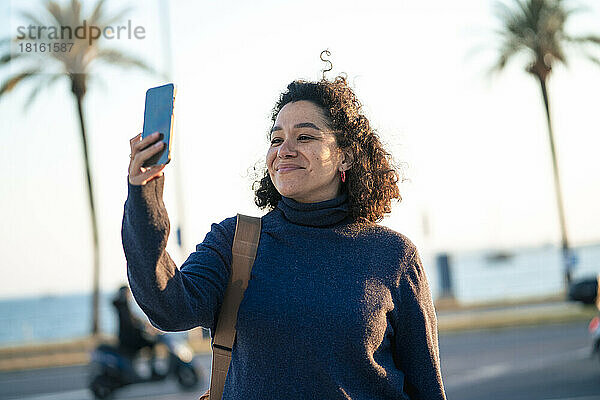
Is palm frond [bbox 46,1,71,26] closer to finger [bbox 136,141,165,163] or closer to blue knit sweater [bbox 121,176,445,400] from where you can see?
blue knit sweater [bbox 121,176,445,400]

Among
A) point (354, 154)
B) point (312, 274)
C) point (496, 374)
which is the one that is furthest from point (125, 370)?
point (312, 274)

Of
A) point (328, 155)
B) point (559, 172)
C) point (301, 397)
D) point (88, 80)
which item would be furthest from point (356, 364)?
point (559, 172)

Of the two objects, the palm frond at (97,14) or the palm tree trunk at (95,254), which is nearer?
the palm frond at (97,14)

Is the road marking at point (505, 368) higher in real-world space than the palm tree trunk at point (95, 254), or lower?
lower

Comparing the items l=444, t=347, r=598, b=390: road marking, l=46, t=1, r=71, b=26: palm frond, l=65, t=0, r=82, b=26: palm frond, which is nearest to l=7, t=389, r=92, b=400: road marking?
l=444, t=347, r=598, b=390: road marking

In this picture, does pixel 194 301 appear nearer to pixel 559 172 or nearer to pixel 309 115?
pixel 309 115

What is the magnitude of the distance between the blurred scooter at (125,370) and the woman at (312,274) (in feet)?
28.3

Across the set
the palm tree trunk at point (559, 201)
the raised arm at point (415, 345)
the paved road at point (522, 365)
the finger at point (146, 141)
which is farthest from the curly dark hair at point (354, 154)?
the palm tree trunk at point (559, 201)

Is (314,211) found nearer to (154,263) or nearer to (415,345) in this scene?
(415,345)

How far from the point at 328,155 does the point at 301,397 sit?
2.54 feet

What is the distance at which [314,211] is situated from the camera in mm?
2725

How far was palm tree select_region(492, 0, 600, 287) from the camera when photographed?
74.5 ft

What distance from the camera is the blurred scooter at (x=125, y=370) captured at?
11.1 metres

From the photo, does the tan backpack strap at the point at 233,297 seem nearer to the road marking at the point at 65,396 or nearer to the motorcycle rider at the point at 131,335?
the motorcycle rider at the point at 131,335
